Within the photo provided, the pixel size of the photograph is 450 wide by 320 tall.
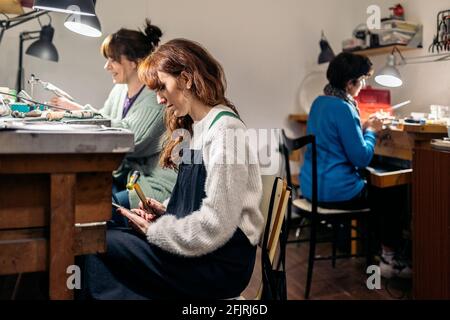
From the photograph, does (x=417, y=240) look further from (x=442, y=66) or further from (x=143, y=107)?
(x=143, y=107)

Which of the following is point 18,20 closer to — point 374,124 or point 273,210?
point 273,210

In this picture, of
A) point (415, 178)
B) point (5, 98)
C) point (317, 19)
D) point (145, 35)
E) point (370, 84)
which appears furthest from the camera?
point (370, 84)

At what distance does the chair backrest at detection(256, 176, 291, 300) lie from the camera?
111cm

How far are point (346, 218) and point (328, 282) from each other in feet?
1.22

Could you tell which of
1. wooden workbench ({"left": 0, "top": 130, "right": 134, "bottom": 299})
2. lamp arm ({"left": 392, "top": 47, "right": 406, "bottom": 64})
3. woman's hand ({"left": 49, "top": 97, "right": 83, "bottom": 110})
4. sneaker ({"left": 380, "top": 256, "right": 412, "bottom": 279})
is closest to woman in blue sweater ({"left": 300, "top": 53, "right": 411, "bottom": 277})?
sneaker ({"left": 380, "top": 256, "right": 412, "bottom": 279})

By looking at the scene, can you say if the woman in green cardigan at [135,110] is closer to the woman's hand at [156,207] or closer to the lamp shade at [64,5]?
the woman's hand at [156,207]

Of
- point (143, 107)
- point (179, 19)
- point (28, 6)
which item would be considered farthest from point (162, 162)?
point (28, 6)

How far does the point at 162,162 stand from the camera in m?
1.38

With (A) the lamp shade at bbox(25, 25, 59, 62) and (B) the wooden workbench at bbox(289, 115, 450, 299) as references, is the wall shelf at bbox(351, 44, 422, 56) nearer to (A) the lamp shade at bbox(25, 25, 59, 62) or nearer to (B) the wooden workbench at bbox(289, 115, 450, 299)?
(B) the wooden workbench at bbox(289, 115, 450, 299)

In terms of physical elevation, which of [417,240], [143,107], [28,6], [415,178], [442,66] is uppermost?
[28,6]

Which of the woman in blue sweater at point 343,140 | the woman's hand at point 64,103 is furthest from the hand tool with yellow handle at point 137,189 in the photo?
the woman in blue sweater at point 343,140

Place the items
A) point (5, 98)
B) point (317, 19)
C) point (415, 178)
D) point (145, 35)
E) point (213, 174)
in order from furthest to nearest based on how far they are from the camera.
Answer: point (317, 19) → point (415, 178) → point (145, 35) → point (5, 98) → point (213, 174)

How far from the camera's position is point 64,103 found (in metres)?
1.42

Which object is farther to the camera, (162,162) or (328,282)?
(328,282)
